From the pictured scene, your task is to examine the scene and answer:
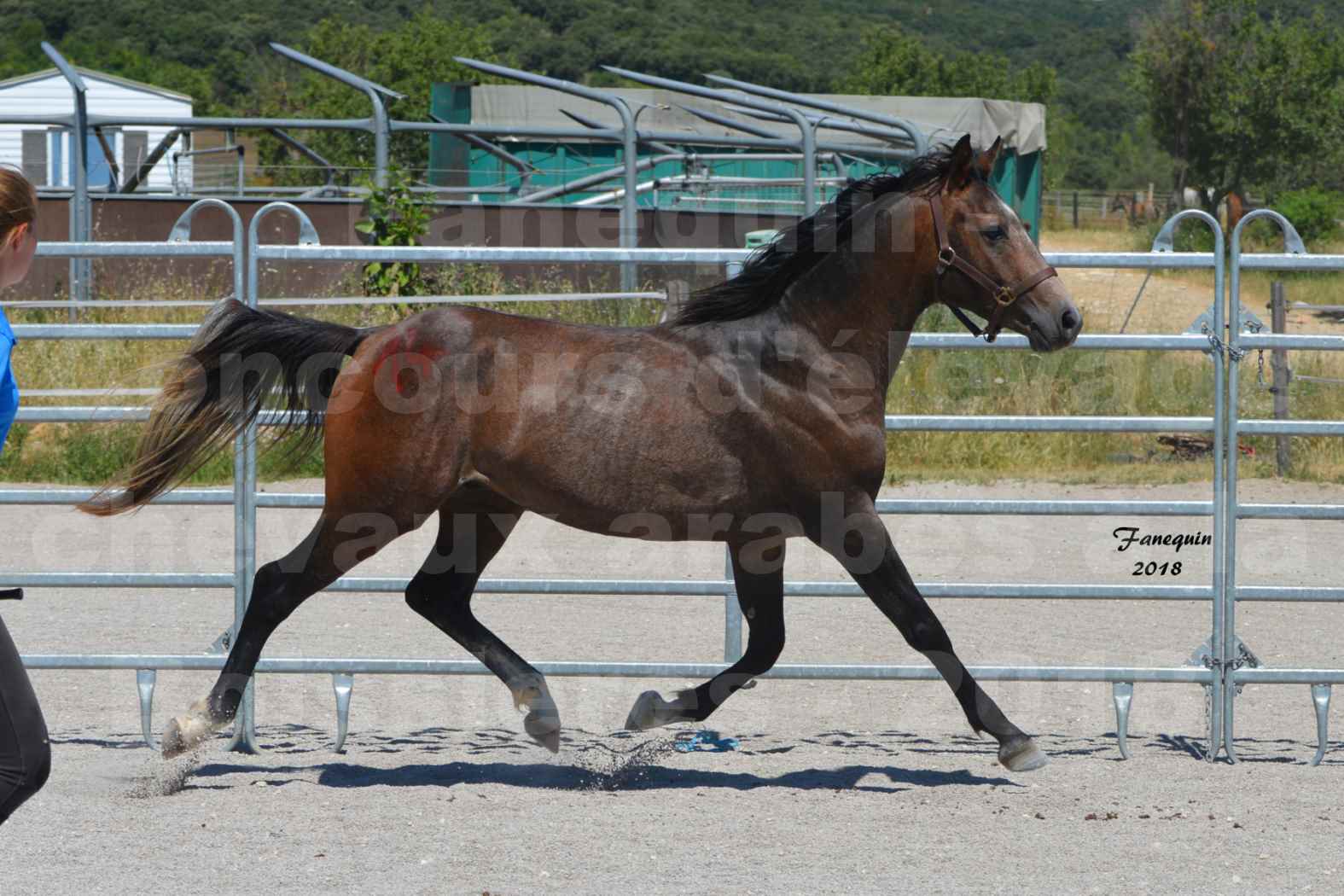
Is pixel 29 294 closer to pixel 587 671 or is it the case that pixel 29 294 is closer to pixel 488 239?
pixel 488 239

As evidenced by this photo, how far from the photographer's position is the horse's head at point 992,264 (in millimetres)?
4289

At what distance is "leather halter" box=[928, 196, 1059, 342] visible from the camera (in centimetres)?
431

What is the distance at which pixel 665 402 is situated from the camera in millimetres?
4371

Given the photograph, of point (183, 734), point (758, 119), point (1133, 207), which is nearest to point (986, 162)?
point (183, 734)

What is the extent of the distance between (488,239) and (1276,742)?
11310 millimetres

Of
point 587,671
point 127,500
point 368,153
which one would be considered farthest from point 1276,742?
point 368,153

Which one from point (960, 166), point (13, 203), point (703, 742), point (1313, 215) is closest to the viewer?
point (13, 203)

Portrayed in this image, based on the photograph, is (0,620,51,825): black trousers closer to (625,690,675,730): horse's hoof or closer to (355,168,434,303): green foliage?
(625,690,675,730): horse's hoof

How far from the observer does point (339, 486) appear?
4434 mm

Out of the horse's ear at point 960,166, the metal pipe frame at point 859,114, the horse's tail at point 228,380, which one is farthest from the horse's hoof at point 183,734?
the metal pipe frame at point 859,114

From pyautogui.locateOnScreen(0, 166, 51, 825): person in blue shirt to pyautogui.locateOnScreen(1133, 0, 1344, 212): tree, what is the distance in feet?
131

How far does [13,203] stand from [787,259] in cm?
232

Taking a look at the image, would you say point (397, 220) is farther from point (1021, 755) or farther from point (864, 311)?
point (1021, 755)

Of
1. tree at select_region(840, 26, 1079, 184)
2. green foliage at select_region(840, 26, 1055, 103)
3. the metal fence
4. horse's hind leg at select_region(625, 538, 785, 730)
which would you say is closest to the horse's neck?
the metal fence
